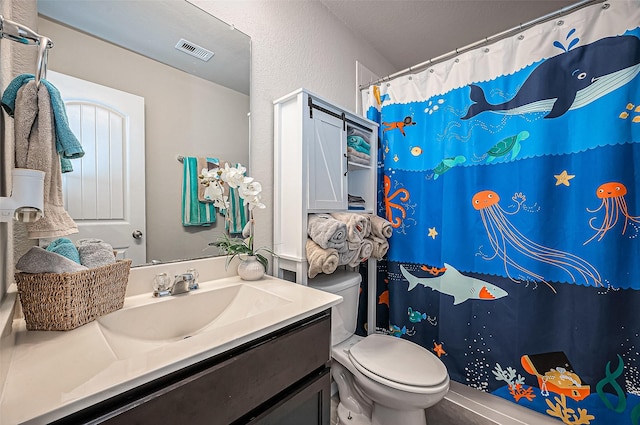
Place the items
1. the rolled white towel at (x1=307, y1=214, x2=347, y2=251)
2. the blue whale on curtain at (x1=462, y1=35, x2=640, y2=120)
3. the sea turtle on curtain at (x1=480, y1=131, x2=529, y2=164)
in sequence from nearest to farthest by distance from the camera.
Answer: the blue whale on curtain at (x1=462, y1=35, x2=640, y2=120) < the rolled white towel at (x1=307, y1=214, x2=347, y2=251) < the sea turtle on curtain at (x1=480, y1=131, x2=529, y2=164)

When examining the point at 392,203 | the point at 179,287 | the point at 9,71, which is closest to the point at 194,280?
the point at 179,287

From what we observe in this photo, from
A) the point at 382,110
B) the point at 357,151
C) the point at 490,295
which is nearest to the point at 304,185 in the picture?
the point at 357,151

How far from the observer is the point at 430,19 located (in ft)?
5.51

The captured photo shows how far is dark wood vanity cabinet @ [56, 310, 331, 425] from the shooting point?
0.47 m

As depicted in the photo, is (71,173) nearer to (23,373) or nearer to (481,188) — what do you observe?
(23,373)

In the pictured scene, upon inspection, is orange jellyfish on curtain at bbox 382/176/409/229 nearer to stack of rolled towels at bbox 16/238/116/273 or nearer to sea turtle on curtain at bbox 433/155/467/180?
sea turtle on curtain at bbox 433/155/467/180

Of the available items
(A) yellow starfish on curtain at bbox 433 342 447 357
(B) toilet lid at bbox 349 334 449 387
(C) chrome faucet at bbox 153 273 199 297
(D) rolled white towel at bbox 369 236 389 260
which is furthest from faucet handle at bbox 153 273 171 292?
(A) yellow starfish on curtain at bbox 433 342 447 357

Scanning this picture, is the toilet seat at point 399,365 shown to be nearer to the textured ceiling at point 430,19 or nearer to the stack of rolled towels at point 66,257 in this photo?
the stack of rolled towels at point 66,257

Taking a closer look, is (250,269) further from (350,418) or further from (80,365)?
(350,418)

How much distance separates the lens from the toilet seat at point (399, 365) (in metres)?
1.03

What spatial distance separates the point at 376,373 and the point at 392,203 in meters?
0.98

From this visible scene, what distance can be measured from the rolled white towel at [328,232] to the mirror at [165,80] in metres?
0.42

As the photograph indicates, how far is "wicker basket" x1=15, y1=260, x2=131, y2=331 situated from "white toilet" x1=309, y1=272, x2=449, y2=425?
85cm

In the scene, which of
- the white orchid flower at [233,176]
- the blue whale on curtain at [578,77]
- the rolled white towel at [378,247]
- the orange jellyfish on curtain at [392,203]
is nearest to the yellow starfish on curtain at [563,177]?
the blue whale on curtain at [578,77]
